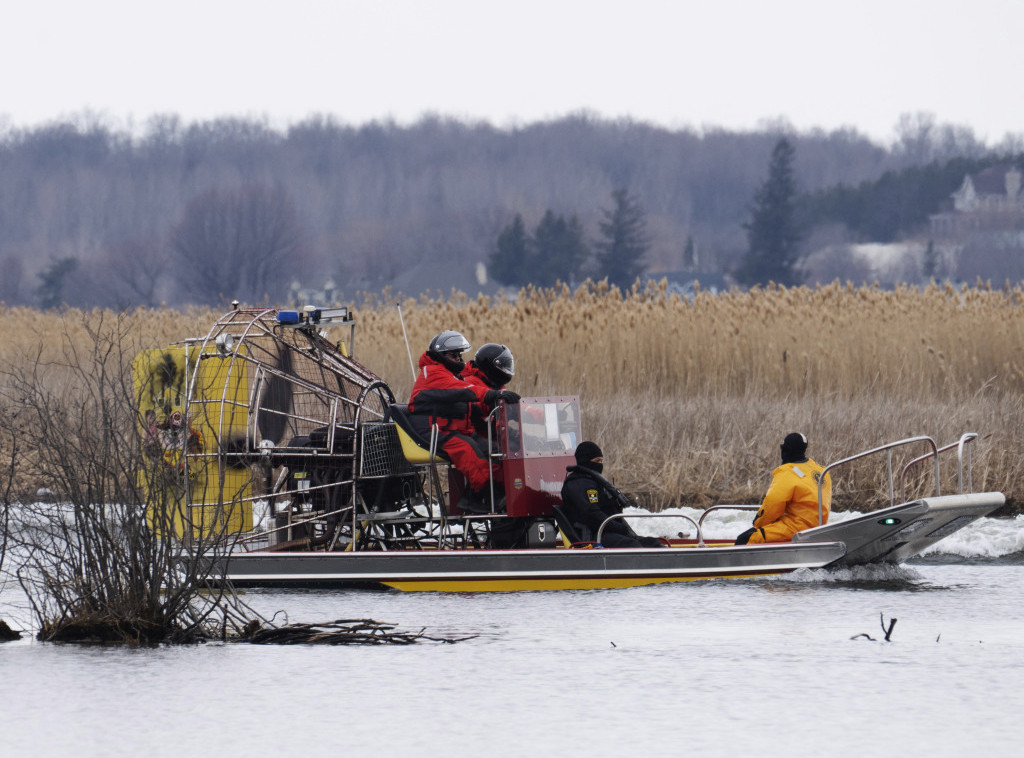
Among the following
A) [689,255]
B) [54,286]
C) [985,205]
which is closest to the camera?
[54,286]

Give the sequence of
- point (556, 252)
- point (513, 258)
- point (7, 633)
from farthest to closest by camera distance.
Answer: point (513, 258) → point (556, 252) → point (7, 633)

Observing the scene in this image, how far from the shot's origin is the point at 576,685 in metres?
8.69

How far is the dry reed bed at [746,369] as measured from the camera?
18.4 meters

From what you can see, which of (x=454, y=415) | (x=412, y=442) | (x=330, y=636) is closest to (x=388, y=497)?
(x=412, y=442)

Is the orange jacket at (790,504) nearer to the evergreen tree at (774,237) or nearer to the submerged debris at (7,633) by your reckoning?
the submerged debris at (7,633)

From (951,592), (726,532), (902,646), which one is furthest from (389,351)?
(902,646)

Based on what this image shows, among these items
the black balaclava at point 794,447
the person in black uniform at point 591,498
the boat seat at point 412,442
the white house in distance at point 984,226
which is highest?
the white house in distance at point 984,226

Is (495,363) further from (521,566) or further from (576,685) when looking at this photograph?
(576,685)

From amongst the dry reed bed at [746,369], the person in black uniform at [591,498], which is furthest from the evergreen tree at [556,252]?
the person in black uniform at [591,498]

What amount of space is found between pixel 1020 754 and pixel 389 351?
55.9 ft

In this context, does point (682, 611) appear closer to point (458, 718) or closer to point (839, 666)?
point (839, 666)

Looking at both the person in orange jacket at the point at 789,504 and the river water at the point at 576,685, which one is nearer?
the river water at the point at 576,685

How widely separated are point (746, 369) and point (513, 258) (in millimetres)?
73966

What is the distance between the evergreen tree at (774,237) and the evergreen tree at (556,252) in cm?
981
